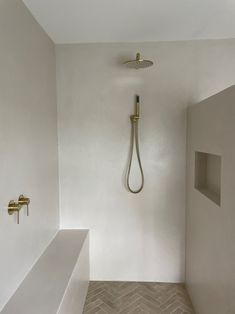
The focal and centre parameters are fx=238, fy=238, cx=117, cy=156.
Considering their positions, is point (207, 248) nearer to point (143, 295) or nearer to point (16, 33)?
point (143, 295)

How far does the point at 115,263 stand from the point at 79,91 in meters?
1.87

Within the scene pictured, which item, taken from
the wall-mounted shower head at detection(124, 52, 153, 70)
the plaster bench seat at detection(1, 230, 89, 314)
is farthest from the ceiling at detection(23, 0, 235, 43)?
the plaster bench seat at detection(1, 230, 89, 314)

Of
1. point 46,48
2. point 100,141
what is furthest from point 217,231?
point 46,48

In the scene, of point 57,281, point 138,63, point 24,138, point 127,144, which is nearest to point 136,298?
point 57,281

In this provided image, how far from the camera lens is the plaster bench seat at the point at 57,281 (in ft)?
4.67

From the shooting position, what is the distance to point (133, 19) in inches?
76.9

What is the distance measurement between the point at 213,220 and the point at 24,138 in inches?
57.5

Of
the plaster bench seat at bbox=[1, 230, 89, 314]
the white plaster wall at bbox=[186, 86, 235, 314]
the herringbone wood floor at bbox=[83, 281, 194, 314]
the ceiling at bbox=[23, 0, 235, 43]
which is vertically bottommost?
the herringbone wood floor at bbox=[83, 281, 194, 314]

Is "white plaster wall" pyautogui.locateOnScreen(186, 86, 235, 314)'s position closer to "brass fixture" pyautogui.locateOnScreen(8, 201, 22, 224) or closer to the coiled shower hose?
the coiled shower hose

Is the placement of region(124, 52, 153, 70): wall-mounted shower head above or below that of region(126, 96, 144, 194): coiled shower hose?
above

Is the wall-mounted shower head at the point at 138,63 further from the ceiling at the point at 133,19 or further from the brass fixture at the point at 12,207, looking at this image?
the brass fixture at the point at 12,207

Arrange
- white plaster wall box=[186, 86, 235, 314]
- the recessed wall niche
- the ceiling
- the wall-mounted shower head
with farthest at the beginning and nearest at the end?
the wall-mounted shower head, the recessed wall niche, the ceiling, white plaster wall box=[186, 86, 235, 314]

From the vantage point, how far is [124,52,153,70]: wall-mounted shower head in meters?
2.13

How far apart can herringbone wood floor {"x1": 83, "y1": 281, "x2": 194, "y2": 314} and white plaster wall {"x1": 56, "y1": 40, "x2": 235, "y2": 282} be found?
0.32 ft
